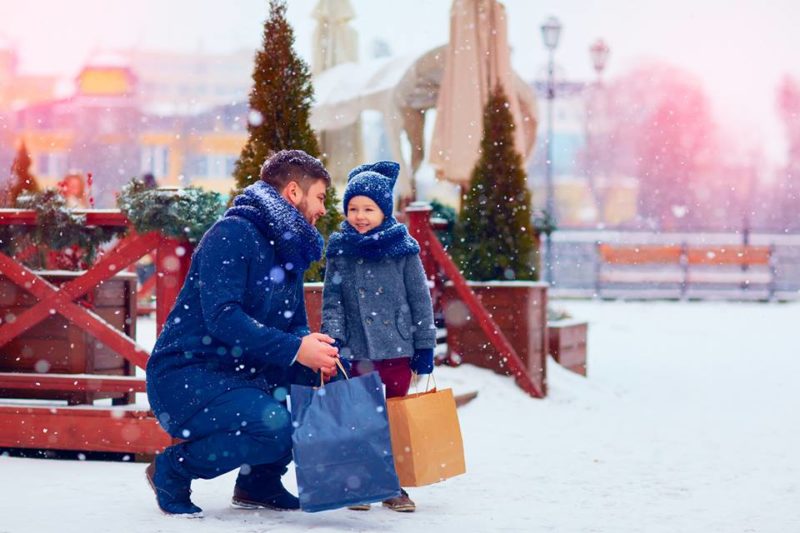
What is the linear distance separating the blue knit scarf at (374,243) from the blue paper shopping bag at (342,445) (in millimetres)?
1089

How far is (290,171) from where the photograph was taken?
15.9 feet

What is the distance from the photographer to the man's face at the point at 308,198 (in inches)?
190

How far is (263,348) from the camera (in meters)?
4.49

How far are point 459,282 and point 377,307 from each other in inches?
151

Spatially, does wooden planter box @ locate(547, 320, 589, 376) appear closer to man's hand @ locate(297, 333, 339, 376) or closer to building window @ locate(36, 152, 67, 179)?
man's hand @ locate(297, 333, 339, 376)

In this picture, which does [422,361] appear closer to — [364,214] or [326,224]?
[364,214]

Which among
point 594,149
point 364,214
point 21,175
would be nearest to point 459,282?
point 364,214

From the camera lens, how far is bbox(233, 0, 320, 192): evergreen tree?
768 cm

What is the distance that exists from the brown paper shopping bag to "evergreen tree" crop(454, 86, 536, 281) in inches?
208

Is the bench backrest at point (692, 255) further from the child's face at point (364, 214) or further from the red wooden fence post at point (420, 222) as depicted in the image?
the child's face at point (364, 214)

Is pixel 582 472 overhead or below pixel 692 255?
below

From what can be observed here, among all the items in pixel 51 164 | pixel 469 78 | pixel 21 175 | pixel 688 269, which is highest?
pixel 51 164

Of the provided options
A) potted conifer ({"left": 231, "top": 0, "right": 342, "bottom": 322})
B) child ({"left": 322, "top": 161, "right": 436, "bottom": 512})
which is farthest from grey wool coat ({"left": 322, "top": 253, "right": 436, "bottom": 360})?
potted conifer ({"left": 231, "top": 0, "right": 342, "bottom": 322})

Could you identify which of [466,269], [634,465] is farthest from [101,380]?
[466,269]
